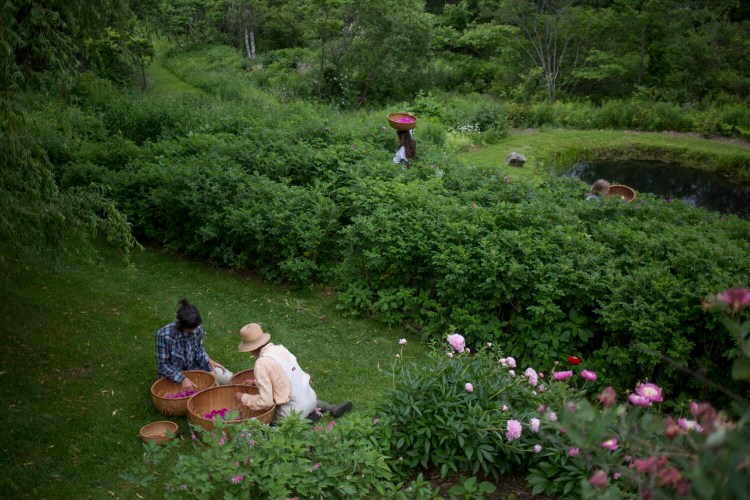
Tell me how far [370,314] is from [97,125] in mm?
7552

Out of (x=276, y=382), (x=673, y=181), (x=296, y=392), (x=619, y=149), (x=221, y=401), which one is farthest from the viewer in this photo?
(x=619, y=149)

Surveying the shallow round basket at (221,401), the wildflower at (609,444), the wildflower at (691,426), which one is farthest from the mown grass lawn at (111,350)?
the wildflower at (691,426)

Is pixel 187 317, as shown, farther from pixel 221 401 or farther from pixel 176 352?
pixel 221 401

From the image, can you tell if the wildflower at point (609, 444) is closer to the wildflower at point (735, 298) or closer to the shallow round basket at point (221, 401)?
the wildflower at point (735, 298)

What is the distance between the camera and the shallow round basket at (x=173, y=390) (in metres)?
5.47

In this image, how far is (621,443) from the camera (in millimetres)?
3832

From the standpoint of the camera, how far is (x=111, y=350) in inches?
263

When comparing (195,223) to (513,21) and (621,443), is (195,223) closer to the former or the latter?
(621,443)

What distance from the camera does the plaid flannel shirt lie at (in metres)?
5.68

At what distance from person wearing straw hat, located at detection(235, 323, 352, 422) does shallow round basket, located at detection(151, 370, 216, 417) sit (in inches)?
22.0

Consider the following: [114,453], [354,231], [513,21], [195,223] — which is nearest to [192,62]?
[513,21]

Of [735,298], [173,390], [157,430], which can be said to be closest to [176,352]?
[173,390]

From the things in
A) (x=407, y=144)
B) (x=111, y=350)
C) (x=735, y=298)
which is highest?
(x=735, y=298)

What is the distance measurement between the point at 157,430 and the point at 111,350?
179 cm
